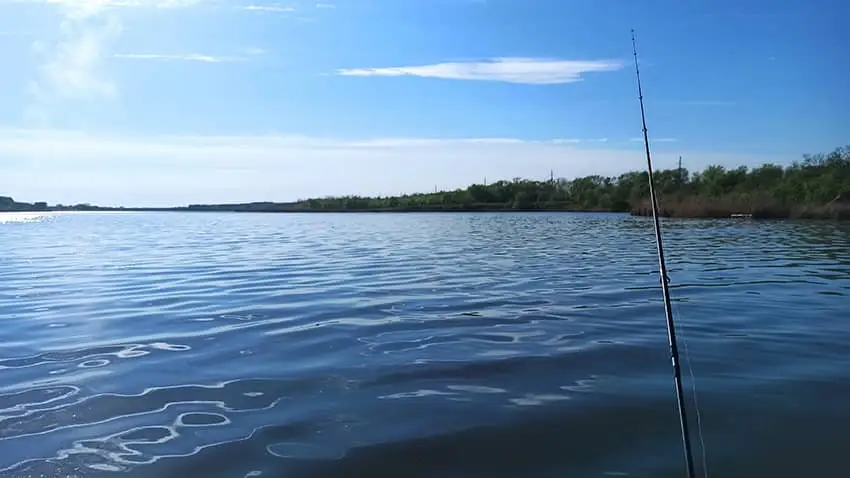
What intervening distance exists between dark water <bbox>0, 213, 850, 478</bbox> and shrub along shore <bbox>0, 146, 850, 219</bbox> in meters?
6.11

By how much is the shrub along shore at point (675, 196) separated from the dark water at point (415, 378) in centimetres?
611

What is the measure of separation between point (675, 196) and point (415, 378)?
256 feet

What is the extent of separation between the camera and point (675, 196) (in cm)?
7956

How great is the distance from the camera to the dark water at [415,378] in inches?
213

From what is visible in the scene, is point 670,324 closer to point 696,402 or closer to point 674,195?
point 696,402

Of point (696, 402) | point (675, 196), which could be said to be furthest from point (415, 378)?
point (675, 196)

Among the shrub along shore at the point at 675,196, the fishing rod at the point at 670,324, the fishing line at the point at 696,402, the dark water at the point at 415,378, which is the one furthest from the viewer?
the shrub along shore at the point at 675,196

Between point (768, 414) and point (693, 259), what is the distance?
17.1m

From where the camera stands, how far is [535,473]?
5.14 m

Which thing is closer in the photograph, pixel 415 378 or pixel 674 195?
pixel 415 378

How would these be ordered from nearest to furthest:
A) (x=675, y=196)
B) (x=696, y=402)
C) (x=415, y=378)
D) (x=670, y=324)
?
(x=670, y=324) < (x=696, y=402) < (x=415, y=378) < (x=675, y=196)

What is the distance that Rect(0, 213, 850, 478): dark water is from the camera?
5.41 m

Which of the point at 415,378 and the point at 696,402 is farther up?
the point at 415,378

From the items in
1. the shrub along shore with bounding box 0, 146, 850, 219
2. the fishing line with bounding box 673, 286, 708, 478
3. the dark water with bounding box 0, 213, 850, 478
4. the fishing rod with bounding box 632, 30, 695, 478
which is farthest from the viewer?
the shrub along shore with bounding box 0, 146, 850, 219
